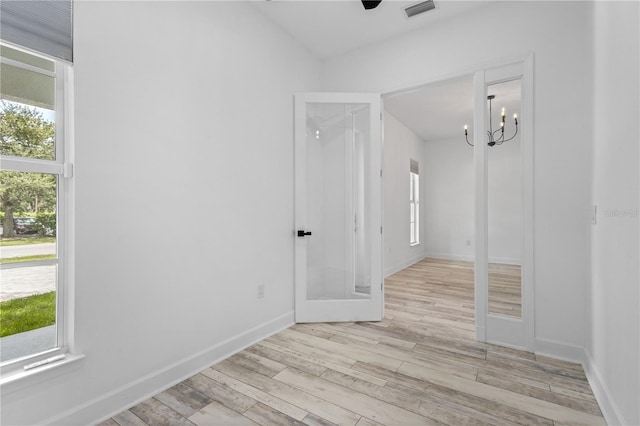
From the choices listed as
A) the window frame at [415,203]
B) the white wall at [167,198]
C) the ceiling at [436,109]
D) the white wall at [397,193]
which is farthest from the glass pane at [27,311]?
the window frame at [415,203]

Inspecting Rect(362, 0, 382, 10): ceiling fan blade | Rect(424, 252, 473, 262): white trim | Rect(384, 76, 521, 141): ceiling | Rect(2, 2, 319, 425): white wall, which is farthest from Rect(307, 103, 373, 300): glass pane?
Rect(424, 252, 473, 262): white trim

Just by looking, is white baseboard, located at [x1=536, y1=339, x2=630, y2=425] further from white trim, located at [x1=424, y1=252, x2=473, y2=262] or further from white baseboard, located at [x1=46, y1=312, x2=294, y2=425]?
white trim, located at [x1=424, y1=252, x2=473, y2=262]

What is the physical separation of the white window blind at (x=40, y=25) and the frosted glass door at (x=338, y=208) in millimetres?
1869

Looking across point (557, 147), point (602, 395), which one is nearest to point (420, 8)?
point (557, 147)

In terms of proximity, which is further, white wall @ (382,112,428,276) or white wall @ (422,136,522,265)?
white wall @ (422,136,522,265)

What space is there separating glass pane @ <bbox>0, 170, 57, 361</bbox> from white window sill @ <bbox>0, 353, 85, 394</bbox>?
3.9 inches

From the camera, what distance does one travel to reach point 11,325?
1448mm

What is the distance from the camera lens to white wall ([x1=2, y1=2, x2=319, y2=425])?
162cm

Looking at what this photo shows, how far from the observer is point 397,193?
19.3 ft

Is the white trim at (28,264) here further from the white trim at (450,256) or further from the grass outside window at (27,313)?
the white trim at (450,256)

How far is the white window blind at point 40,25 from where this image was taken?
136 cm

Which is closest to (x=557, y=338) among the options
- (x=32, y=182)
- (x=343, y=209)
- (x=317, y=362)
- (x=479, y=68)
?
(x=317, y=362)

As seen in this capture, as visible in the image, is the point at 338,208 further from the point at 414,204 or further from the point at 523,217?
the point at 414,204

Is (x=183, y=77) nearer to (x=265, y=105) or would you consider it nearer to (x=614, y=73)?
(x=265, y=105)
